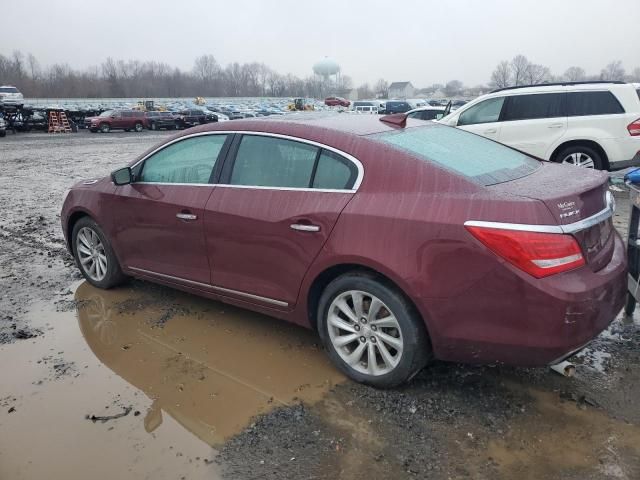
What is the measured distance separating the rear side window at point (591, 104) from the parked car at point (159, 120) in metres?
32.3

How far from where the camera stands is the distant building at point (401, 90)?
455 ft

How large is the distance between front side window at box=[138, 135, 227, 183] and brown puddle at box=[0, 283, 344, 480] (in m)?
1.15

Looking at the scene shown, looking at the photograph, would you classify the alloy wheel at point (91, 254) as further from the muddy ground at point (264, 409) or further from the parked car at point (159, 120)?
the parked car at point (159, 120)

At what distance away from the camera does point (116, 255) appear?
486 centimetres

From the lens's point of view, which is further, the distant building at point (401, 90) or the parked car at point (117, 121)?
the distant building at point (401, 90)

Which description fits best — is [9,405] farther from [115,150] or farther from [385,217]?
[115,150]

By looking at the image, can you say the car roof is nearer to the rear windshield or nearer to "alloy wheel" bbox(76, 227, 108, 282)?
the rear windshield

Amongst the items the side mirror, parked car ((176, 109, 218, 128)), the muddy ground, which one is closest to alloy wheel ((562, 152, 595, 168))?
the muddy ground

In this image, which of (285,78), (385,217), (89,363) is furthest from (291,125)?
(285,78)

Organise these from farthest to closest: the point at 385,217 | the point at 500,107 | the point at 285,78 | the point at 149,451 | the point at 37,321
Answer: the point at 285,78 < the point at 500,107 < the point at 37,321 < the point at 385,217 < the point at 149,451

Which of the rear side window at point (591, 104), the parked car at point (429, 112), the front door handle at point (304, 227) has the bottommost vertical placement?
the parked car at point (429, 112)

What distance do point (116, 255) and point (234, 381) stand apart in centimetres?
201

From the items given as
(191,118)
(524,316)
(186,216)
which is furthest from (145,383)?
(191,118)

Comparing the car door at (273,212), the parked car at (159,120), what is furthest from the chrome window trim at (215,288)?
the parked car at (159,120)
